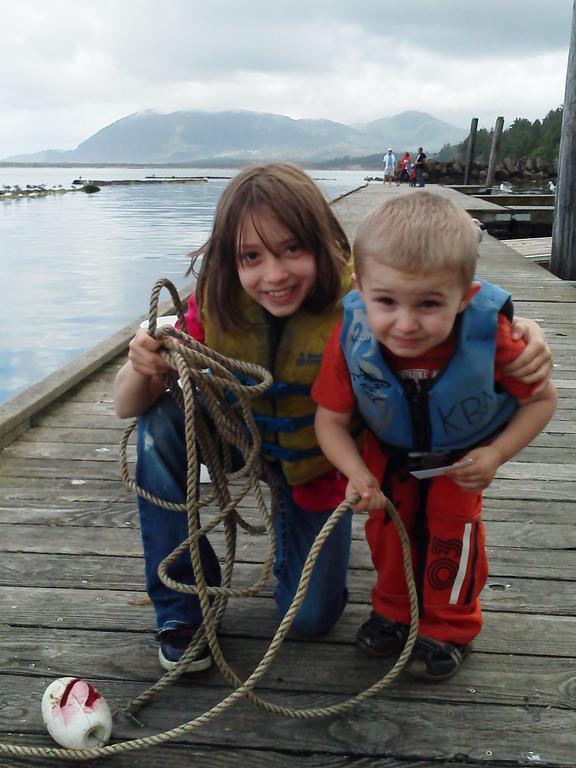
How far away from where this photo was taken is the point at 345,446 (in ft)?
6.16

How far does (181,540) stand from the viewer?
2.04m

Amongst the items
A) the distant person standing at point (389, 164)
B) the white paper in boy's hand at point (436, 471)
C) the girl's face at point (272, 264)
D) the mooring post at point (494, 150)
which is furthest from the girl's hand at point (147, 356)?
the distant person standing at point (389, 164)

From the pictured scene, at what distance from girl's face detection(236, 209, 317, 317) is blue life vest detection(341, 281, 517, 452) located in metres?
0.14

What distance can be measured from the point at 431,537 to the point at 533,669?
1.38 ft

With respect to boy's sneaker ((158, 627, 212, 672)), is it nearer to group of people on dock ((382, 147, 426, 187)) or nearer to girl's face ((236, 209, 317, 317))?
girl's face ((236, 209, 317, 317))

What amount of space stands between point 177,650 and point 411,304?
1.05 meters

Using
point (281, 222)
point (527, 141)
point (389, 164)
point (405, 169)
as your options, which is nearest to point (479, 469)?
point (281, 222)

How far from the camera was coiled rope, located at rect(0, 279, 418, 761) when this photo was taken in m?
1.72

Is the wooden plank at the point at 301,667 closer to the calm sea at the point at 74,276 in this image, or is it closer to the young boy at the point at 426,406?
the young boy at the point at 426,406

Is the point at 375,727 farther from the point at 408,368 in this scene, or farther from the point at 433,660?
the point at 408,368

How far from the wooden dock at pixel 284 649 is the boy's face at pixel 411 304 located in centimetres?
28

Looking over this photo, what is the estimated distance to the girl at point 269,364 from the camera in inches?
75.0

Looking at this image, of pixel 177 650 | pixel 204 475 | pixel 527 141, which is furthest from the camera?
pixel 527 141

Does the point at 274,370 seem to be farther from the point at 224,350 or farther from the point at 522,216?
the point at 522,216
